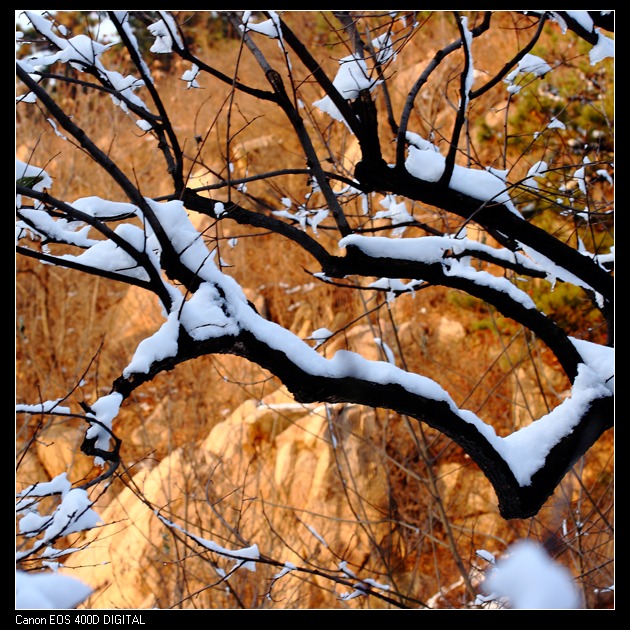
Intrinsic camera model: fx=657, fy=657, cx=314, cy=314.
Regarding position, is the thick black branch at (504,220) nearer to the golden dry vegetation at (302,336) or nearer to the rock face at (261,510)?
the golden dry vegetation at (302,336)

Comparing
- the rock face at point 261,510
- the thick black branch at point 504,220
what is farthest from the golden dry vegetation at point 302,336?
the thick black branch at point 504,220

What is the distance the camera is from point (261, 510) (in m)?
6.45

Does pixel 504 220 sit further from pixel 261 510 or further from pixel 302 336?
pixel 302 336

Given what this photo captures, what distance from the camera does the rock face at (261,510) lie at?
582 cm

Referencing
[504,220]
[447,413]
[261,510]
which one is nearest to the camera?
[447,413]

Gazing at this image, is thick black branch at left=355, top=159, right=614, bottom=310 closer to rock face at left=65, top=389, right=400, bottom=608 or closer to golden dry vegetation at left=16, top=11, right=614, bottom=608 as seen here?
golden dry vegetation at left=16, top=11, right=614, bottom=608

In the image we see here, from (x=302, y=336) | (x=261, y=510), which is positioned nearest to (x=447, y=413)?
(x=261, y=510)

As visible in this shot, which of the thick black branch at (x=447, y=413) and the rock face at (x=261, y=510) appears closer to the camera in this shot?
the thick black branch at (x=447, y=413)

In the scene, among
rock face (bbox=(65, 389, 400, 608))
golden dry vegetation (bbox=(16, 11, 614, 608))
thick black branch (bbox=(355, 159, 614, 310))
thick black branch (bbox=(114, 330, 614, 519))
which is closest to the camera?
thick black branch (bbox=(114, 330, 614, 519))

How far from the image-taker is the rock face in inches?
229

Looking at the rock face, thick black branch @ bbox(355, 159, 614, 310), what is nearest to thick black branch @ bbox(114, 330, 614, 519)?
thick black branch @ bbox(355, 159, 614, 310)
